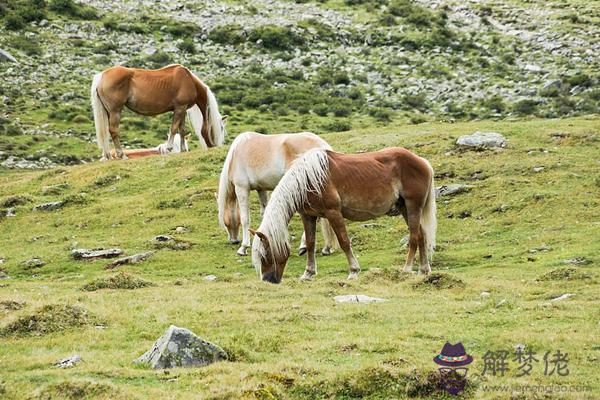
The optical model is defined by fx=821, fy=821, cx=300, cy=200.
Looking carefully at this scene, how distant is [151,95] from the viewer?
25.0 m

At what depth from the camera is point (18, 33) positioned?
55.1 m

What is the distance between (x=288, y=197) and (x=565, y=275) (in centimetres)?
481

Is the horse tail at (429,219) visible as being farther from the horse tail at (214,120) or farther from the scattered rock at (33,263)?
the horse tail at (214,120)

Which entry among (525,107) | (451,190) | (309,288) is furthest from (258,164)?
(525,107)

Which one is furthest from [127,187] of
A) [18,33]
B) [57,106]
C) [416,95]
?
[18,33]

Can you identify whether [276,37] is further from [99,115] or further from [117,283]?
[117,283]

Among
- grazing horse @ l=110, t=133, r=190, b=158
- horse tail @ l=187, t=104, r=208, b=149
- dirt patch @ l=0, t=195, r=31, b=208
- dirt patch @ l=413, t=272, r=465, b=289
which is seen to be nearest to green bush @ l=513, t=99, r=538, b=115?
grazing horse @ l=110, t=133, r=190, b=158

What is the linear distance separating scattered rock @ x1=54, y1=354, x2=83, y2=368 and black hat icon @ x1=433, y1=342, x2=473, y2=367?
393 centimetres

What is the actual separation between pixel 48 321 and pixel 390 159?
6882 mm

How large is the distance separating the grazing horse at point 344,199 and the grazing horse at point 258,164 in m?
2.18

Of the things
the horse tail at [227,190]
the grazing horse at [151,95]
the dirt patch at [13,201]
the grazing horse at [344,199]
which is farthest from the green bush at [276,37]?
the grazing horse at [344,199]

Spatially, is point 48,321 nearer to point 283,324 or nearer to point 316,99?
point 283,324

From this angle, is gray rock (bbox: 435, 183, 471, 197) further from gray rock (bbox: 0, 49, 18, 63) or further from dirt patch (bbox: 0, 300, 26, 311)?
gray rock (bbox: 0, 49, 18, 63)

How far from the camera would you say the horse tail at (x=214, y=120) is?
80.8 feet
